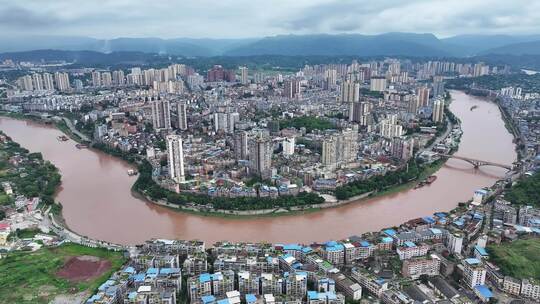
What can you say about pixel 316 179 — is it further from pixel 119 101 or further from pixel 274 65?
pixel 274 65

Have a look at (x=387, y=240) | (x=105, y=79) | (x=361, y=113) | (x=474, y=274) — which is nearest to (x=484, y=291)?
(x=474, y=274)

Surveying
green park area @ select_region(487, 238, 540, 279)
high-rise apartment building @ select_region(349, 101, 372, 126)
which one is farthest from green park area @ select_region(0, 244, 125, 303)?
high-rise apartment building @ select_region(349, 101, 372, 126)

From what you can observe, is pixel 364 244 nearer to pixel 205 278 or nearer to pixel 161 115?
pixel 205 278

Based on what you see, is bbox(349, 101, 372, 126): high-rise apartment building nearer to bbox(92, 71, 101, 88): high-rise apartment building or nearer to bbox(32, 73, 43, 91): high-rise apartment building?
bbox(92, 71, 101, 88): high-rise apartment building

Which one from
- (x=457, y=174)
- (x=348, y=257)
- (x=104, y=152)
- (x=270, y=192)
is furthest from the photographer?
(x=104, y=152)

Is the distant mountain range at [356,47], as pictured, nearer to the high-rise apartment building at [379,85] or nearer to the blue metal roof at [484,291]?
the high-rise apartment building at [379,85]

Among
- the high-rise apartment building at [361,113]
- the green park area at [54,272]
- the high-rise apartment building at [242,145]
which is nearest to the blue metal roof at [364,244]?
the green park area at [54,272]

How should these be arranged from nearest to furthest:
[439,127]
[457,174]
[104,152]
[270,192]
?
[270,192]
[457,174]
[104,152]
[439,127]

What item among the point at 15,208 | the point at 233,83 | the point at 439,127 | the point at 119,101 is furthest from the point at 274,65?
the point at 15,208
